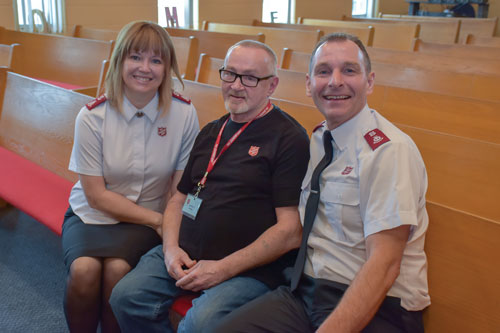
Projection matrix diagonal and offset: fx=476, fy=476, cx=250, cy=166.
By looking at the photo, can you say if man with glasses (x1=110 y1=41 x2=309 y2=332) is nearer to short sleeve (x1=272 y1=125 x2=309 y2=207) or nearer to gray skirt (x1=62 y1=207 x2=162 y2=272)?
short sleeve (x1=272 y1=125 x2=309 y2=207)

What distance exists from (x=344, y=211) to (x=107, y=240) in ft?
3.07

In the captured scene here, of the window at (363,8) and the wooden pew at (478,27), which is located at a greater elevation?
the window at (363,8)

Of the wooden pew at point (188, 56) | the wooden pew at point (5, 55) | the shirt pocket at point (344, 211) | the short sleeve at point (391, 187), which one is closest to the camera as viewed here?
the short sleeve at point (391, 187)

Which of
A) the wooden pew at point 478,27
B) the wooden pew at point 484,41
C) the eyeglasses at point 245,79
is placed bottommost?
the eyeglasses at point 245,79

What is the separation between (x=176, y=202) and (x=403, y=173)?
91 centimetres

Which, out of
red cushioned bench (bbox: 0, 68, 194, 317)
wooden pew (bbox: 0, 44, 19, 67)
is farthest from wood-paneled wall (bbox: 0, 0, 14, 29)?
red cushioned bench (bbox: 0, 68, 194, 317)

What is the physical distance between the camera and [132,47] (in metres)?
1.85

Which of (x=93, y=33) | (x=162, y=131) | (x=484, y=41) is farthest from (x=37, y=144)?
(x=484, y=41)

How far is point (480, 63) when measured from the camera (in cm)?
324

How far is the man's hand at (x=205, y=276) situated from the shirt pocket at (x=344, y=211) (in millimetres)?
393

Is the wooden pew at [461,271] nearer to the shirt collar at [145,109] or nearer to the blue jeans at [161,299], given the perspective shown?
the blue jeans at [161,299]

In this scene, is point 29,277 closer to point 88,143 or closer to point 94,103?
point 88,143

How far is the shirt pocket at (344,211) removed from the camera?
1.38m

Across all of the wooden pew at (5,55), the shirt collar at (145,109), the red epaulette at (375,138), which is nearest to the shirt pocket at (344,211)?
the red epaulette at (375,138)
